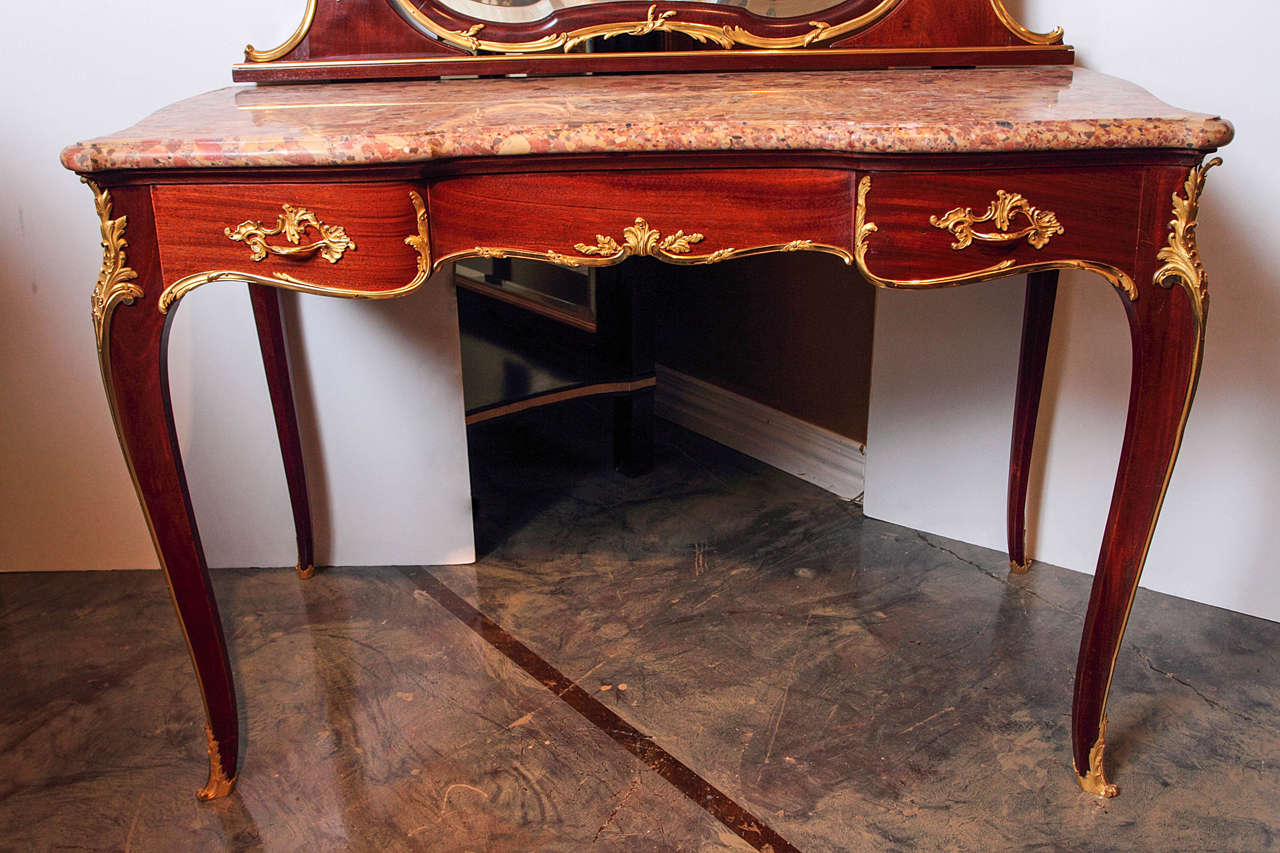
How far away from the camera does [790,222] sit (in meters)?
1.05

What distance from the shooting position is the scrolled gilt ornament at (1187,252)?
1000 millimetres

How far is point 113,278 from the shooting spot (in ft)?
3.45

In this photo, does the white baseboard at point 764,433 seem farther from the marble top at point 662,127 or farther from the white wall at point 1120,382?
the marble top at point 662,127

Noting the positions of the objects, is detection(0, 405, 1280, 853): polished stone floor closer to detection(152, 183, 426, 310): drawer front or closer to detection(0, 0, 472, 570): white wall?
detection(0, 0, 472, 570): white wall

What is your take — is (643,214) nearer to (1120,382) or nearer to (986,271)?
(986,271)

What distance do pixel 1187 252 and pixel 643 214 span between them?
0.53m

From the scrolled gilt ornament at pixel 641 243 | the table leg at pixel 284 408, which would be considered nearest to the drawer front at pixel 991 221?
the scrolled gilt ornament at pixel 641 243

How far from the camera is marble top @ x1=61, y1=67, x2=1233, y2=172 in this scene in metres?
0.97

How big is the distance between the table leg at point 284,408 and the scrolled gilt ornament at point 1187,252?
1.20m

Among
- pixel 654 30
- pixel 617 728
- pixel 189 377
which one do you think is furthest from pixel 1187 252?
pixel 189 377

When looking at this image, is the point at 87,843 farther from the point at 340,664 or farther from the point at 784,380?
the point at 784,380

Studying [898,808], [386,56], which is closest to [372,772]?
[898,808]

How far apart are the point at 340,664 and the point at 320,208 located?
2.54ft

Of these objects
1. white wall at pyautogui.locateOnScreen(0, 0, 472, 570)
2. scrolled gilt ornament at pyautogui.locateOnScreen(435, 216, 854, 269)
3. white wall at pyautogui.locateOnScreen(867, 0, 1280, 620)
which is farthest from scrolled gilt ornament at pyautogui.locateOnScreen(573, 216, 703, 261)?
white wall at pyautogui.locateOnScreen(867, 0, 1280, 620)
